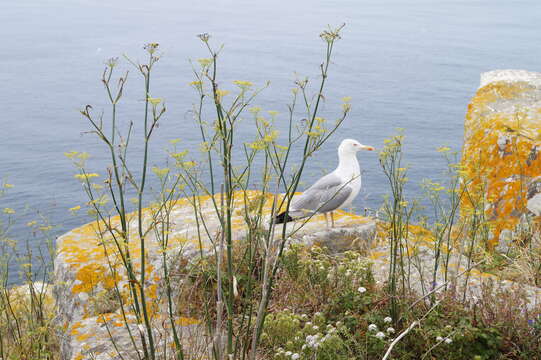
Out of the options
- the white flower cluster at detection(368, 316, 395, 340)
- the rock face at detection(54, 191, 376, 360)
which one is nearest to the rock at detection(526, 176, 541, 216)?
the rock face at detection(54, 191, 376, 360)

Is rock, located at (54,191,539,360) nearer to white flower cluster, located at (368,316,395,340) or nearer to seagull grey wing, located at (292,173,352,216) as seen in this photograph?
seagull grey wing, located at (292,173,352,216)

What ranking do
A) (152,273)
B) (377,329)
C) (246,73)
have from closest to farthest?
1. (377,329)
2. (152,273)
3. (246,73)

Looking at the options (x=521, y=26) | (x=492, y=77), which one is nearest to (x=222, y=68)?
(x=492, y=77)

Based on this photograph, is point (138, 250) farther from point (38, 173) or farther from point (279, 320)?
point (38, 173)

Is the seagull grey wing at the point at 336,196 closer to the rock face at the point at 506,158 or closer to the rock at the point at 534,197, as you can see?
the rock face at the point at 506,158

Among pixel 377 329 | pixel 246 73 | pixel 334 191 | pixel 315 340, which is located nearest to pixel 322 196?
pixel 334 191

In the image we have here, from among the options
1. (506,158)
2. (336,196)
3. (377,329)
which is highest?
(506,158)

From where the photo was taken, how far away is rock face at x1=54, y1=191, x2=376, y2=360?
337 centimetres

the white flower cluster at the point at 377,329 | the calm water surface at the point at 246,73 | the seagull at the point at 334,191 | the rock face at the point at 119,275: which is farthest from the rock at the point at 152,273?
the calm water surface at the point at 246,73

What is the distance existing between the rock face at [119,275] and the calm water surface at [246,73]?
439 millimetres

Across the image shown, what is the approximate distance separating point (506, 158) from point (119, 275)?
414cm

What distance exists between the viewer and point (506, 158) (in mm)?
6188

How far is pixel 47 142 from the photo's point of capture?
58.2 ft

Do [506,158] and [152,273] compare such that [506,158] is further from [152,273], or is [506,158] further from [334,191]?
[152,273]
